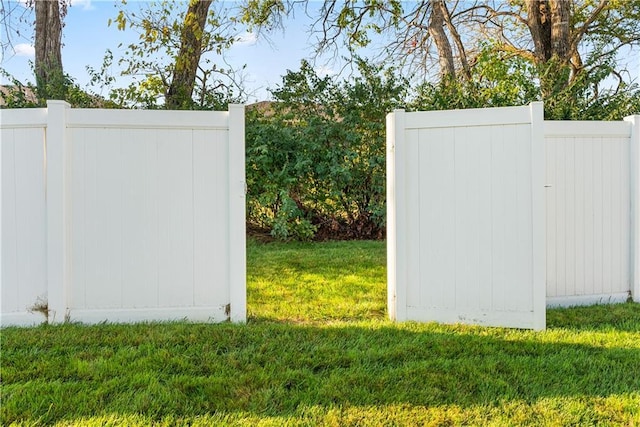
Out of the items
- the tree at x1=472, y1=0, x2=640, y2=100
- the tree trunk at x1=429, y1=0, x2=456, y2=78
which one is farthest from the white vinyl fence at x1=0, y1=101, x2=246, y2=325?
the tree trunk at x1=429, y1=0, x2=456, y2=78

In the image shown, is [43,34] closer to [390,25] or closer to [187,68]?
[187,68]

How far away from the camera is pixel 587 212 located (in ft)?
12.0

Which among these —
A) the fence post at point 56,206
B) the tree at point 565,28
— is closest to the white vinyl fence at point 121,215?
the fence post at point 56,206

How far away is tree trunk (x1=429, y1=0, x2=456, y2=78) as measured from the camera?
28.0 ft

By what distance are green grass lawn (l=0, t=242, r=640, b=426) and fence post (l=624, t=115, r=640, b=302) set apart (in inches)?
18.3

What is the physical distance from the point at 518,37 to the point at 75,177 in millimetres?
9786

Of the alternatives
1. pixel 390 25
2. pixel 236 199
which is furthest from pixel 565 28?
pixel 236 199

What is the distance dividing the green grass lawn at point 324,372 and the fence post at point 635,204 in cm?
46

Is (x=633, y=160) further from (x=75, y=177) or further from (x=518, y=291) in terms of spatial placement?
(x=75, y=177)

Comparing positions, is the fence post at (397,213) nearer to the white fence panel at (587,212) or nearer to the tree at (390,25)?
the white fence panel at (587,212)

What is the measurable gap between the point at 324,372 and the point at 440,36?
25.4 ft

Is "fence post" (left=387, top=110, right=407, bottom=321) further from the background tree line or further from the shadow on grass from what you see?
the background tree line

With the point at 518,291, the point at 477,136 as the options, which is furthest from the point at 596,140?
the point at 518,291

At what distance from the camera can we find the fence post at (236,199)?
3.12 metres
